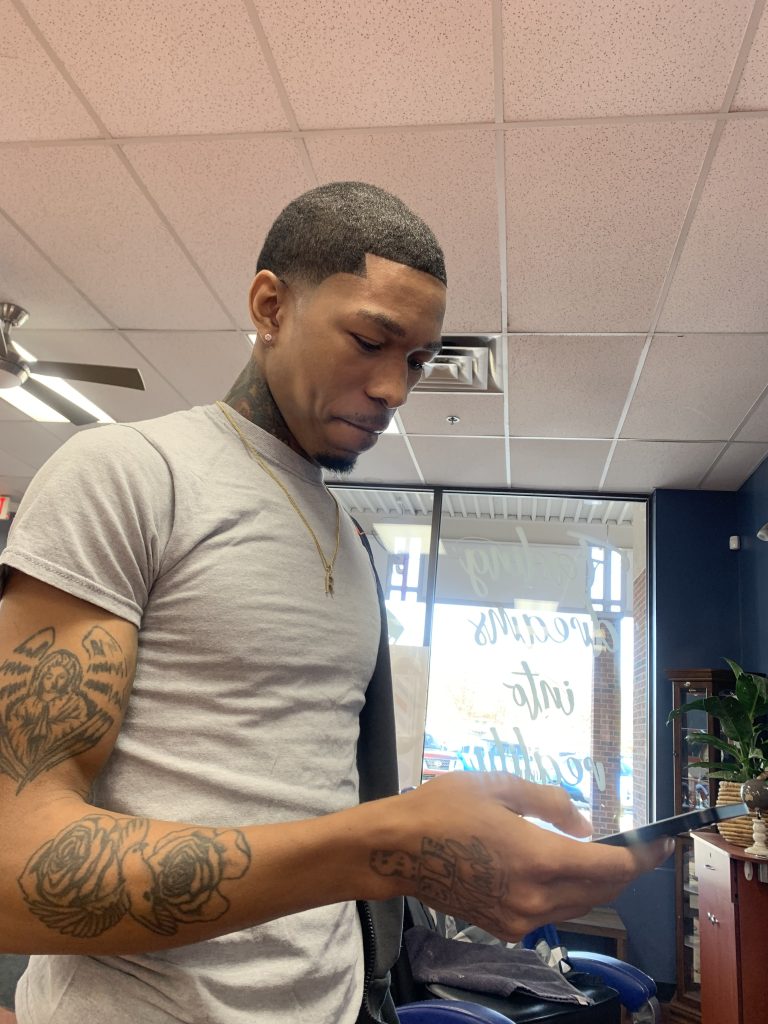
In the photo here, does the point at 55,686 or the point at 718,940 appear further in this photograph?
the point at 718,940

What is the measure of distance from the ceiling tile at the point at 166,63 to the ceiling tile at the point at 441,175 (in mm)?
232

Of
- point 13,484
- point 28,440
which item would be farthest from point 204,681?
point 13,484

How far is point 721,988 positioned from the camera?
3.05 m

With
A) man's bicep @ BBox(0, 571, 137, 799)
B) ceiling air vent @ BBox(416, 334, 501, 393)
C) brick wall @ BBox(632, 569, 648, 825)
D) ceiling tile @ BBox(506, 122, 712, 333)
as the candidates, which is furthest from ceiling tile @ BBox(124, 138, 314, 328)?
brick wall @ BBox(632, 569, 648, 825)

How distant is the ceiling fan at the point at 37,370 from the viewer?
10.3 ft

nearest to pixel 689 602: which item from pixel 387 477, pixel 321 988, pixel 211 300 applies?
pixel 387 477

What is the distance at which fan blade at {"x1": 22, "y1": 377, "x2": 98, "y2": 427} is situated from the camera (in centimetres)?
350

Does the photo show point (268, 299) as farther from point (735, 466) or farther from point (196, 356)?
point (735, 466)

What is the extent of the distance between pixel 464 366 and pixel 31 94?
1.99m

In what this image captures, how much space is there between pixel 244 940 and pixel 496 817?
0.29 meters

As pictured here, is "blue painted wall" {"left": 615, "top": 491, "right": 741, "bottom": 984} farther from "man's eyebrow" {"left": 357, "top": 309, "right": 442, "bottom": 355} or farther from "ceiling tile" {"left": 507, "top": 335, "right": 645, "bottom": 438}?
"man's eyebrow" {"left": 357, "top": 309, "right": 442, "bottom": 355}

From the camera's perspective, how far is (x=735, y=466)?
4426mm

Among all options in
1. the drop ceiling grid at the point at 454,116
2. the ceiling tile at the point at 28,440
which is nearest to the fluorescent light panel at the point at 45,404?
the ceiling tile at the point at 28,440

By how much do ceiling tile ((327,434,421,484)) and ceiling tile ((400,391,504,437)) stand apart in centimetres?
23
